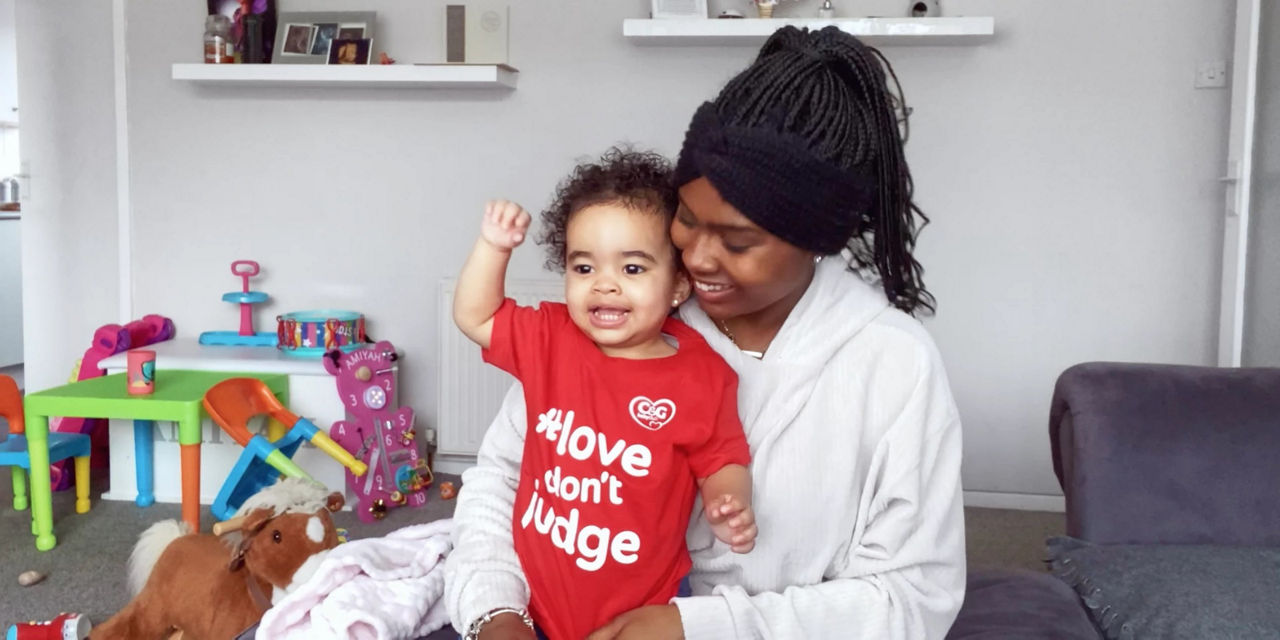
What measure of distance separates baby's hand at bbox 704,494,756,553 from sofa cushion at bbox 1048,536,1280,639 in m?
0.66

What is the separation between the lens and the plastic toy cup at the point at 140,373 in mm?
2912

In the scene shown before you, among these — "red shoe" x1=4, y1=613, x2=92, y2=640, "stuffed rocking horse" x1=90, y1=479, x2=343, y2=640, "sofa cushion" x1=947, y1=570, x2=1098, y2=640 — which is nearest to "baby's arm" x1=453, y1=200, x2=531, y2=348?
"sofa cushion" x1=947, y1=570, x2=1098, y2=640

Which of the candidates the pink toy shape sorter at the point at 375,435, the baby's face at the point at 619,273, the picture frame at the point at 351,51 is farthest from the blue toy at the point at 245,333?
the baby's face at the point at 619,273

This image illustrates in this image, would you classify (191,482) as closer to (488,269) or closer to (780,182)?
(488,269)

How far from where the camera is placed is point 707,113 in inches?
44.3

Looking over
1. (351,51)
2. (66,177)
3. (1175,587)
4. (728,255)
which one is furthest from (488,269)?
(66,177)

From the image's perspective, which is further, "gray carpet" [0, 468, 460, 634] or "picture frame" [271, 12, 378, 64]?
"picture frame" [271, 12, 378, 64]

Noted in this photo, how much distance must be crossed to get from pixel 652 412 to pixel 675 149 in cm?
230

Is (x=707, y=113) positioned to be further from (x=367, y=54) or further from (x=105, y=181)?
(x=105, y=181)

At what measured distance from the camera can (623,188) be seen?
4.03 ft

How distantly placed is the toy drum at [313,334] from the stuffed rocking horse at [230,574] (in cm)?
136

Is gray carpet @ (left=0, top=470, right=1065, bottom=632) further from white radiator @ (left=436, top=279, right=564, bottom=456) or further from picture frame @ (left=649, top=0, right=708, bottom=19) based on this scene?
picture frame @ (left=649, top=0, right=708, bottom=19)

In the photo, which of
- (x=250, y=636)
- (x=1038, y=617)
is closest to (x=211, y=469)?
(x=250, y=636)

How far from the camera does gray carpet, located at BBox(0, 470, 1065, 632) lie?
2432 millimetres
